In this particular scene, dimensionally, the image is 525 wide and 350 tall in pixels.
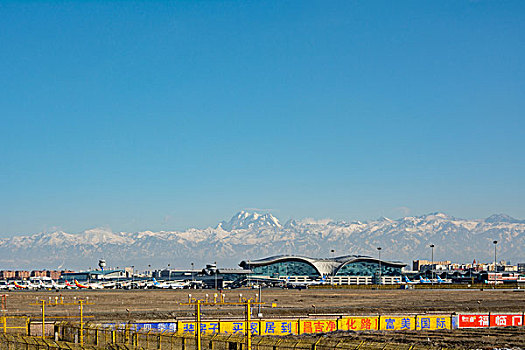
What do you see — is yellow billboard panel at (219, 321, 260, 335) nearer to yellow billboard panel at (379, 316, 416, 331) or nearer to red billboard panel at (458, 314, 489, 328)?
yellow billboard panel at (379, 316, 416, 331)

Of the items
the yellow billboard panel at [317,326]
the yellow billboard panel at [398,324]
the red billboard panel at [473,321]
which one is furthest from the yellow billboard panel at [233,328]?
the red billboard panel at [473,321]

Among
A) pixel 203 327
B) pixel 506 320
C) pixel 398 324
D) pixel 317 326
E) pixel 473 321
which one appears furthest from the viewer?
pixel 506 320

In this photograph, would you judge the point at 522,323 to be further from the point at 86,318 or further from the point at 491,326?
the point at 86,318

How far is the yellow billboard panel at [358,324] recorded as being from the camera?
63.3 meters

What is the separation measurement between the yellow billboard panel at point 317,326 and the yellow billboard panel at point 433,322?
8.49 metres

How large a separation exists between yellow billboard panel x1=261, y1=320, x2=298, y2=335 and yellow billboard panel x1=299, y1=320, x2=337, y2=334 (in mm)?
917

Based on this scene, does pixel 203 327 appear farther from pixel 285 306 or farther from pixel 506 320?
pixel 285 306

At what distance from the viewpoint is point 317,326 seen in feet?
202

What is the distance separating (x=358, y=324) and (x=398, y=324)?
408cm

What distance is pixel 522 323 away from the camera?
70.2 meters

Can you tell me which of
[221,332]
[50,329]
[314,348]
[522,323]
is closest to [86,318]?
[50,329]

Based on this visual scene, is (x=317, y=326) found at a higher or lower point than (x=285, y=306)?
higher

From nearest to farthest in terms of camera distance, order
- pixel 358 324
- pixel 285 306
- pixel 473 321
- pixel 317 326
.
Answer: pixel 317 326
pixel 358 324
pixel 473 321
pixel 285 306

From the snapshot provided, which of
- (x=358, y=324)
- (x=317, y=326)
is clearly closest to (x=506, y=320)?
(x=358, y=324)
